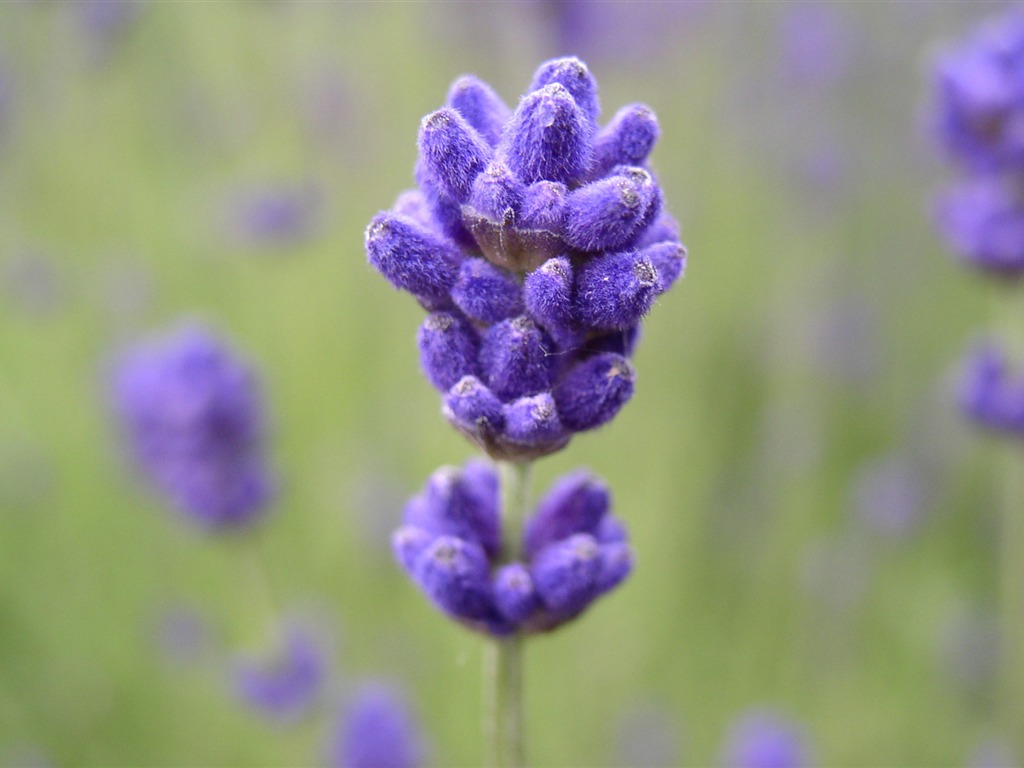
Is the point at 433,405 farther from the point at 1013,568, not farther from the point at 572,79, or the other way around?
the point at 572,79

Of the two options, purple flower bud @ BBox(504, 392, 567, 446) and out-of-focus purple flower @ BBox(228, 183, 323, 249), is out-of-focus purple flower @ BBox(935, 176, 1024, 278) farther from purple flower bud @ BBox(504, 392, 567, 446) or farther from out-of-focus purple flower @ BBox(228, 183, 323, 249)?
out-of-focus purple flower @ BBox(228, 183, 323, 249)

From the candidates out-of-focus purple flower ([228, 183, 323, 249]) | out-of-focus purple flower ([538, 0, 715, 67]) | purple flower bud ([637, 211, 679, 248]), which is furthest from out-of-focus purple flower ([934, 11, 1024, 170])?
out-of-focus purple flower ([228, 183, 323, 249])

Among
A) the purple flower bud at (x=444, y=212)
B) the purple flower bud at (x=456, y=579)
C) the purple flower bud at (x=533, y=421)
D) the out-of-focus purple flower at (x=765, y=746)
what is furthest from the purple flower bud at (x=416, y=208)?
the out-of-focus purple flower at (x=765, y=746)

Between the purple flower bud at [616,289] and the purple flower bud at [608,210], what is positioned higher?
the purple flower bud at [608,210]

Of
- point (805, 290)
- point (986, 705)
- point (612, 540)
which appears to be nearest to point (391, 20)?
point (805, 290)

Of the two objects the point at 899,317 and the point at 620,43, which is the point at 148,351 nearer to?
the point at 620,43

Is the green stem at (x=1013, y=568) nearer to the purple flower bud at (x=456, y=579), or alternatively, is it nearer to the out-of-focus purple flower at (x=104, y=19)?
the purple flower bud at (x=456, y=579)
